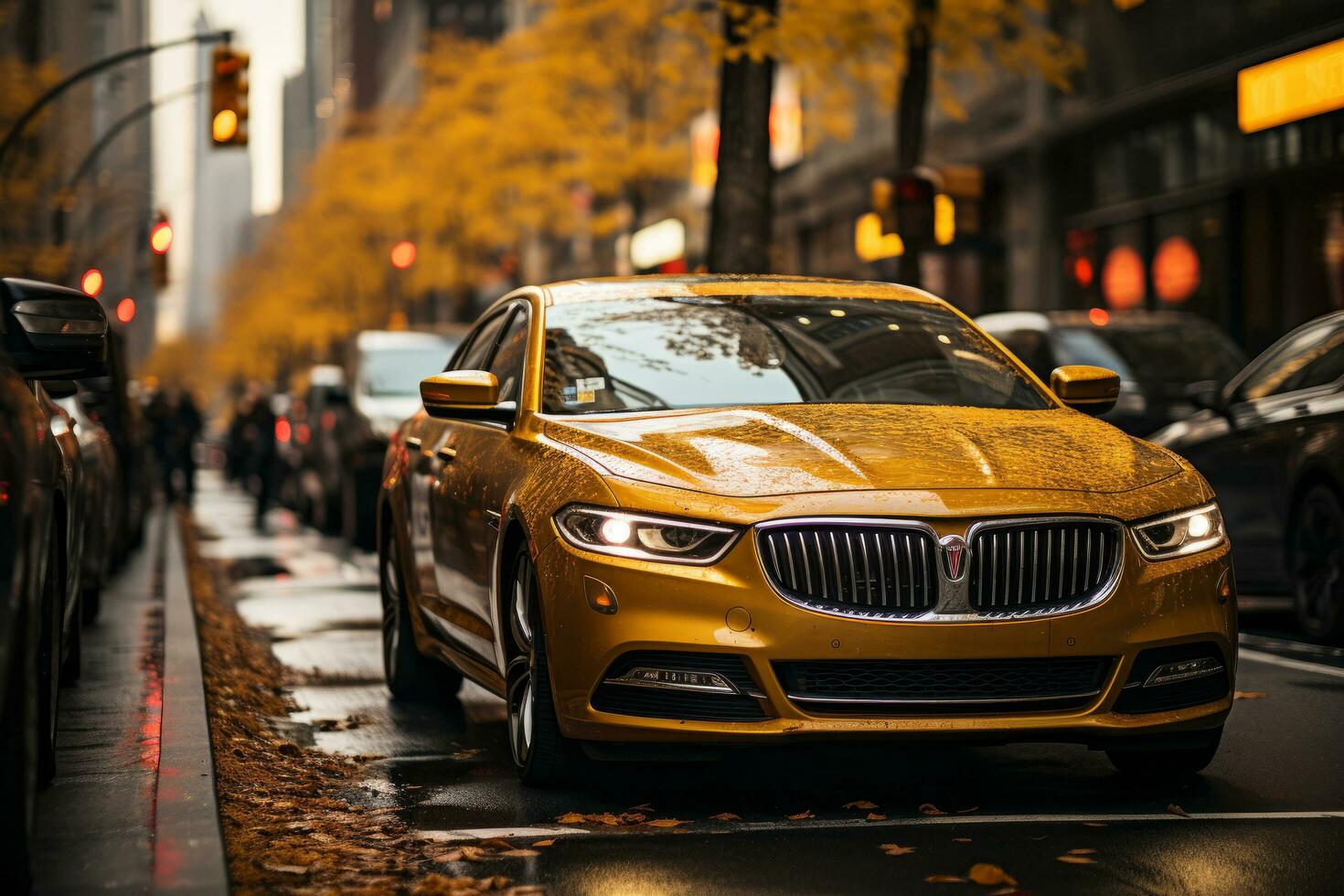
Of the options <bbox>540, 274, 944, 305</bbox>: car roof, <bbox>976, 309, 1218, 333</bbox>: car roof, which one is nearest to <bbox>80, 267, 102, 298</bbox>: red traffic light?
<bbox>976, 309, 1218, 333</bbox>: car roof

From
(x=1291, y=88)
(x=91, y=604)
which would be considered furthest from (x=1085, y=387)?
(x=1291, y=88)

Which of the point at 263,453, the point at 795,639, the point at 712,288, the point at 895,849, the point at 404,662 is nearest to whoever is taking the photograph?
the point at 895,849

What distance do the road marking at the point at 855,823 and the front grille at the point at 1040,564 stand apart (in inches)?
24.0

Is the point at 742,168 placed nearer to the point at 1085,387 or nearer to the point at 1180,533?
the point at 1085,387

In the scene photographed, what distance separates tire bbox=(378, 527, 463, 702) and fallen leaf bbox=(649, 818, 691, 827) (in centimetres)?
289

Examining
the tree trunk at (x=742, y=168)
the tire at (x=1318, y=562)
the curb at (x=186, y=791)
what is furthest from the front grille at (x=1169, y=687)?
the tree trunk at (x=742, y=168)

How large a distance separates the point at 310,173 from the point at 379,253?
10465 mm

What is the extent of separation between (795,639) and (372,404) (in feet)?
47.0

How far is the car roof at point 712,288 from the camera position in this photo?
804 centimetres

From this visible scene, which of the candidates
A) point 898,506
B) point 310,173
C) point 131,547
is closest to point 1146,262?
point 131,547

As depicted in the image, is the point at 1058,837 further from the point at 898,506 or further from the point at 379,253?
the point at 379,253

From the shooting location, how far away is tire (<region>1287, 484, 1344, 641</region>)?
1095cm

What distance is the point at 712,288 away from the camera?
816cm

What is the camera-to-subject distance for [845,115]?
39.9 meters
